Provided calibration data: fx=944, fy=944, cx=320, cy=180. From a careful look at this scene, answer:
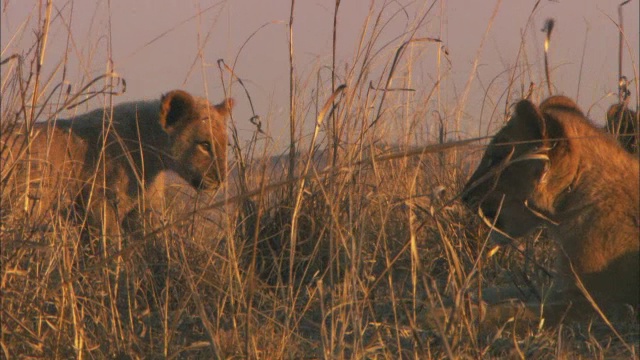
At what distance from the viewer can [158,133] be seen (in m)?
7.78

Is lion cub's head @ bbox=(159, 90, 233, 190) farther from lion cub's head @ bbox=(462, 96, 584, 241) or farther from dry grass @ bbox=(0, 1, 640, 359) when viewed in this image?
lion cub's head @ bbox=(462, 96, 584, 241)

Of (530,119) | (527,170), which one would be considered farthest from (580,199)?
(530,119)

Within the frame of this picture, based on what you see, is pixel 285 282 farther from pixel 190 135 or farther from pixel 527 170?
pixel 190 135

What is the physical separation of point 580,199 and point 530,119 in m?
0.40

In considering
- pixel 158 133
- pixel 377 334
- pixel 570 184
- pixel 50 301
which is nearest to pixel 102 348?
pixel 50 301

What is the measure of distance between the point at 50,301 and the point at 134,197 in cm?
387

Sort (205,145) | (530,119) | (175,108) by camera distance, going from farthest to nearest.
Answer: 1. (205,145)
2. (175,108)
3. (530,119)

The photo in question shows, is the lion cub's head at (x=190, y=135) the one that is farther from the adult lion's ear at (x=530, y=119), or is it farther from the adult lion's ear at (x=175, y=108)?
the adult lion's ear at (x=530, y=119)

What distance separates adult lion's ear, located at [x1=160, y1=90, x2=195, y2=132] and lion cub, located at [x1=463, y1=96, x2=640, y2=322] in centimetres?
376

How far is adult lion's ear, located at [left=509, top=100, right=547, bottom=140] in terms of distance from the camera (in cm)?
381

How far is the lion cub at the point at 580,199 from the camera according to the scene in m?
3.78

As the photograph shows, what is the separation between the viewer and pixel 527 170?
4.03 m

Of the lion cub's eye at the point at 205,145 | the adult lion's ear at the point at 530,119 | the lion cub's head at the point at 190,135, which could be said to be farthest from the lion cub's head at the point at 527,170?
the lion cub's eye at the point at 205,145

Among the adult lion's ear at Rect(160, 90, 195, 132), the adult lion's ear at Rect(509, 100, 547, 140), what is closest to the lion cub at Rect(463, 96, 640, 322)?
the adult lion's ear at Rect(509, 100, 547, 140)
